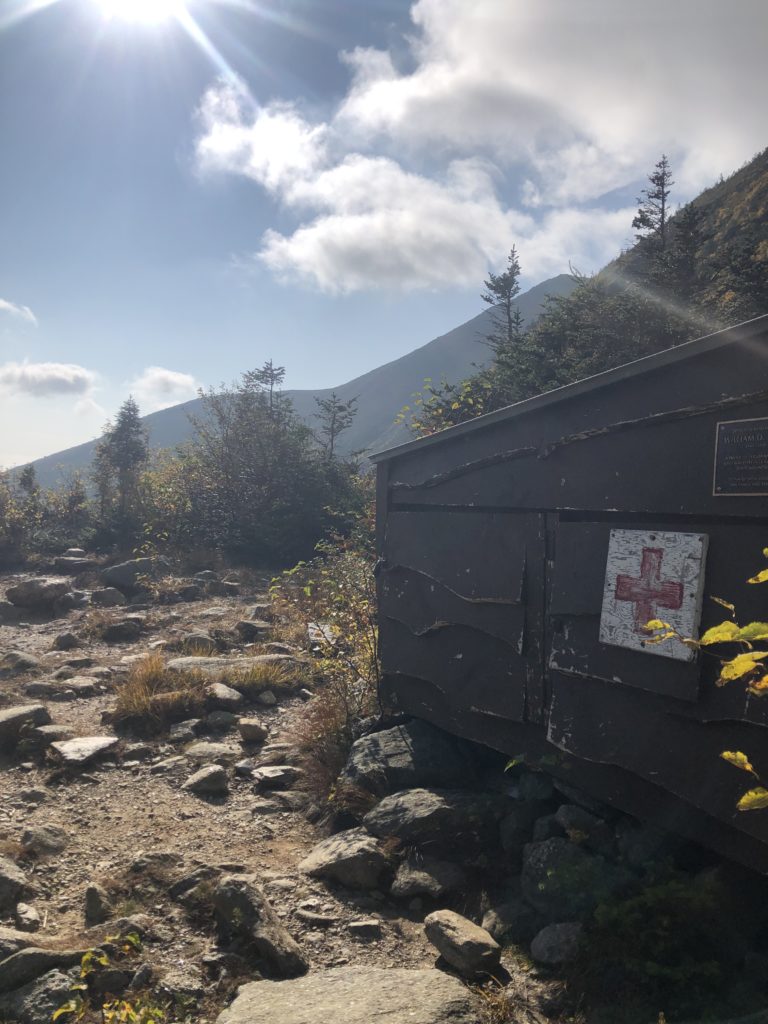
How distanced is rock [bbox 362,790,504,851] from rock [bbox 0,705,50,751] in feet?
11.1

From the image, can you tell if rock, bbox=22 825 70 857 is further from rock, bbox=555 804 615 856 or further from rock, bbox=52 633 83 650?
rock, bbox=52 633 83 650

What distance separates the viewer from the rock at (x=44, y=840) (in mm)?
4418

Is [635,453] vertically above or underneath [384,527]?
above

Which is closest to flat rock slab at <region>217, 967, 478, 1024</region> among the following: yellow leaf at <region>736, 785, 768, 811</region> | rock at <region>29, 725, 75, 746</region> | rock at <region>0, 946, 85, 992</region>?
rock at <region>0, 946, 85, 992</region>

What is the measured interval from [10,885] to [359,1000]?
82.1 inches

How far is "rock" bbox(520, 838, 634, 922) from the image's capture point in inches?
136

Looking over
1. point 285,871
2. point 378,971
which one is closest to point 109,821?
point 285,871

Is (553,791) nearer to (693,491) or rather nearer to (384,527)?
(693,491)

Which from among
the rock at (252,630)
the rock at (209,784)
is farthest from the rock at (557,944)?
the rock at (252,630)

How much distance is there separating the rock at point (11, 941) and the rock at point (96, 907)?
1.28 ft

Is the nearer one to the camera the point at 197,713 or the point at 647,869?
the point at 647,869

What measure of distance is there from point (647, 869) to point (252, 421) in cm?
1787

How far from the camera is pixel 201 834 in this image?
16.1 ft

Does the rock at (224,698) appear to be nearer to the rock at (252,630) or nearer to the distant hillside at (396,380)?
the rock at (252,630)
